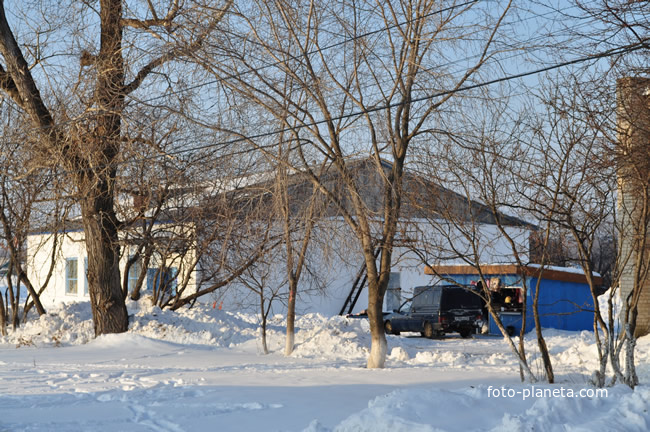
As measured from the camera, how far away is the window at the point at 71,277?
128ft

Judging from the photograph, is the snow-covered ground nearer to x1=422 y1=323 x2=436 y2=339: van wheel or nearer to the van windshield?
x1=422 y1=323 x2=436 y2=339: van wheel

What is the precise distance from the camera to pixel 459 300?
88.2 ft

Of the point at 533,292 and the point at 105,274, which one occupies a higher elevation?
the point at 105,274

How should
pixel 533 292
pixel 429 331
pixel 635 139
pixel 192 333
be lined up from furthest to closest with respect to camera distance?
1. pixel 533 292
2. pixel 429 331
3. pixel 192 333
4. pixel 635 139

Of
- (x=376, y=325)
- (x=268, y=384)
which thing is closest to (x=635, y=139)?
(x=376, y=325)

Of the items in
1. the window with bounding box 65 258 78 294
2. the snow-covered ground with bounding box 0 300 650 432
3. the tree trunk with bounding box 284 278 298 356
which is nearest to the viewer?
the snow-covered ground with bounding box 0 300 650 432

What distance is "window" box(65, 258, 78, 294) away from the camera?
39.0m

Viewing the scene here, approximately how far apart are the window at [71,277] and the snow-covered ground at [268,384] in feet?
54.2

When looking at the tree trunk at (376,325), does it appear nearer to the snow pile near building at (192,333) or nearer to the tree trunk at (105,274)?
the snow pile near building at (192,333)

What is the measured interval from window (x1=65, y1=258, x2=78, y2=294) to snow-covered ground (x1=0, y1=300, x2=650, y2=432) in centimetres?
1653

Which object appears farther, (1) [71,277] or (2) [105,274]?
(1) [71,277]

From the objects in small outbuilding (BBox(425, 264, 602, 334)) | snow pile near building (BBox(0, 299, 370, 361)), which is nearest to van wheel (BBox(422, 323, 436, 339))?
small outbuilding (BBox(425, 264, 602, 334))

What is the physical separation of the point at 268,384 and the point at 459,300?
52.6ft

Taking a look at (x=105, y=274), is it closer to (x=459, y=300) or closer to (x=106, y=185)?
(x=106, y=185)
